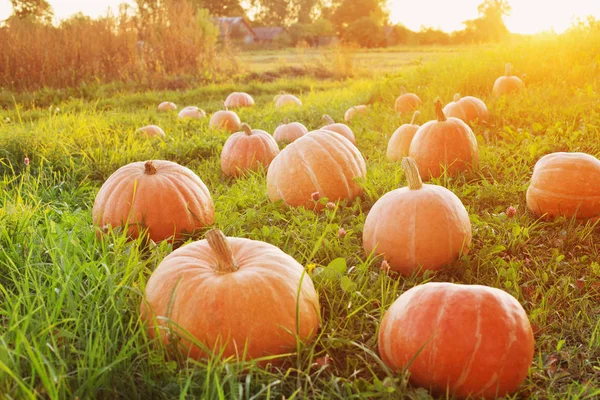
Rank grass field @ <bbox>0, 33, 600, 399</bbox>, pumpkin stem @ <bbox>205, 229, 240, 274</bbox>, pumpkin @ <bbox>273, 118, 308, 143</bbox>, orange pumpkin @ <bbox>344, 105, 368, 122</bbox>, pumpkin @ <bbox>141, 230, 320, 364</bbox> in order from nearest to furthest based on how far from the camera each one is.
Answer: grass field @ <bbox>0, 33, 600, 399</bbox> < pumpkin @ <bbox>141, 230, 320, 364</bbox> < pumpkin stem @ <bbox>205, 229, 240, 274</bbox> < pumpkin @ <bbox>273, 118, 308, 143</bbox> < orange pumpkin @ <bbox>344, 105, 368, 122</bbox>

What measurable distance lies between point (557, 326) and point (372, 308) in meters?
0.80

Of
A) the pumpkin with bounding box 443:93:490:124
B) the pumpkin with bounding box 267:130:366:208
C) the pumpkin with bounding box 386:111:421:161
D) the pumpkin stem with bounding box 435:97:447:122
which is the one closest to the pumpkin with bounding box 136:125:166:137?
the pumpkin with bounding box 386:111:421:161

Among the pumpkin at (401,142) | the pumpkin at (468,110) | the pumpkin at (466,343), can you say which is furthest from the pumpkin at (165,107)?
the pumpkin at (466,343)

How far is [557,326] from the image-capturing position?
2176mm

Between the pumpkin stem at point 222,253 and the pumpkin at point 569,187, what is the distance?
2.13 meters

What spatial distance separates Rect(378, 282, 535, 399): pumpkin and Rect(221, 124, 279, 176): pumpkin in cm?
291

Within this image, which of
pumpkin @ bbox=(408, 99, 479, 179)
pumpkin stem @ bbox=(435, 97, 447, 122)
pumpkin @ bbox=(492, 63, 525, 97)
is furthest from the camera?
pumpkin @ bbox=(492, 63, 525, 97)

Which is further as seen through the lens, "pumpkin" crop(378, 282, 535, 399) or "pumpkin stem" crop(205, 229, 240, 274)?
"pumpkin stem" crop(205, 229, 240, 274)

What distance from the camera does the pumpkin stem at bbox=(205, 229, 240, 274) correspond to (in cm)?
187

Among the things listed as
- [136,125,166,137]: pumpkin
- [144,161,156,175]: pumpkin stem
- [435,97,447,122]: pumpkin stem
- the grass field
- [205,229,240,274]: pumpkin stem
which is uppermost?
→ [435,97,447,122]: pumpkin stem

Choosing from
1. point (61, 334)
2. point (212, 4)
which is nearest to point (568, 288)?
point (61, 334)

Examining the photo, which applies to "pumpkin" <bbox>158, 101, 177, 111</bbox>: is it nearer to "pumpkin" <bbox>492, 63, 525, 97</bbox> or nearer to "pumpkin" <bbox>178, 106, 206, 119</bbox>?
"pumpkin" <bbox>178, 106, 206, 119</bbox>

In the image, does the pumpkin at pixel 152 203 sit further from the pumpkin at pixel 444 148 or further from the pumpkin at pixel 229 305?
the pumpkin at pixel 444 148

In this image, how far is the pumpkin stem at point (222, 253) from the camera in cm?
187
